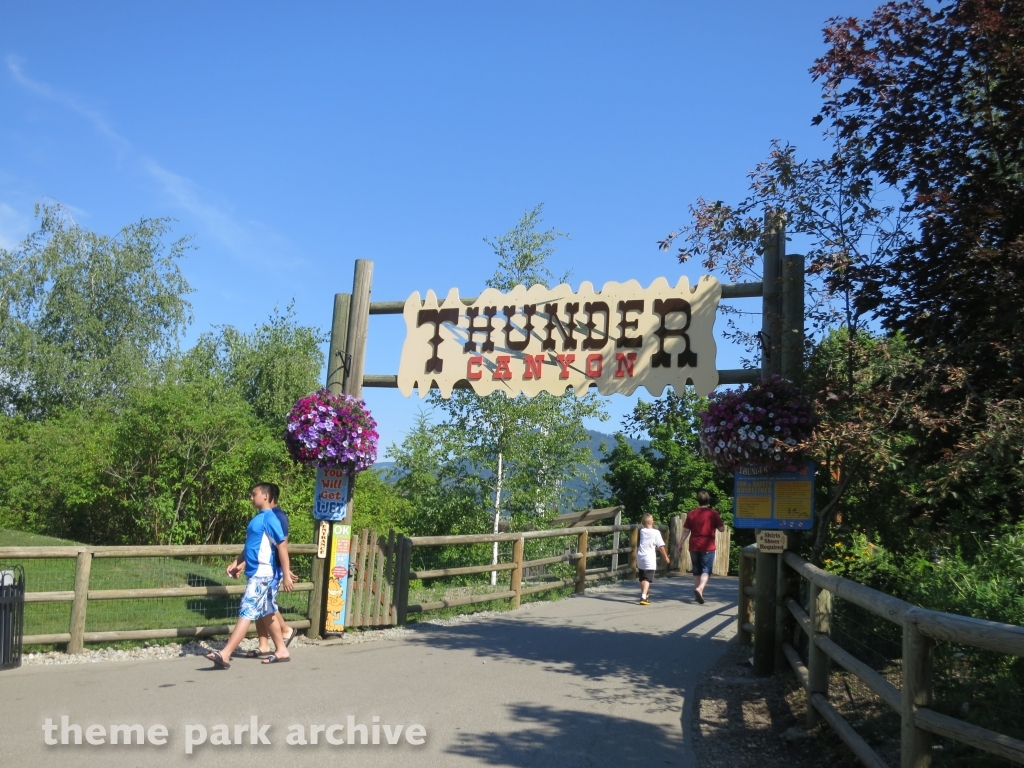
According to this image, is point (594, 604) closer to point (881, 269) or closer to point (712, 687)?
point (712, 687)

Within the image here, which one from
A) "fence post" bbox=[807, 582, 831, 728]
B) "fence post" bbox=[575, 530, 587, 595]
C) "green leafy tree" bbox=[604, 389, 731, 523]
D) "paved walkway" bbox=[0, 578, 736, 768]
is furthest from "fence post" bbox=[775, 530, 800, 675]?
"green leafy tree" bbox=[604, 389, 731, 523]

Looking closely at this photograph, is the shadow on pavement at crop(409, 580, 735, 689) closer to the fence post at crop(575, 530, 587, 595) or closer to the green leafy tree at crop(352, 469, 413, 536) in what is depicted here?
the fence post at crop(575, 530, 587, 595)

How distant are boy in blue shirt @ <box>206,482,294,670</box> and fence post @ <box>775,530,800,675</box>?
14.6 feet

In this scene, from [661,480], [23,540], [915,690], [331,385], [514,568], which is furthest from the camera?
[661,480]

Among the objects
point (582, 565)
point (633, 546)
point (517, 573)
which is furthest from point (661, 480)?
point (517, 573)

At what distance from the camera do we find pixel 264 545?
27.6 ft

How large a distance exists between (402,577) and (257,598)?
2878 millimetres

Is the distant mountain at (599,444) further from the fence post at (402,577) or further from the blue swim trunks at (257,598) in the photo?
the blue swim trunks at (257,598)

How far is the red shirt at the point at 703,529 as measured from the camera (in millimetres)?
14305

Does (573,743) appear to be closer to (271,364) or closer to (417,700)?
(417,700)

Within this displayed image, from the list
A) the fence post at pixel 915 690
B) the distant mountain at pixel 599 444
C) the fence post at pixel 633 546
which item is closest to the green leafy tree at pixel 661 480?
the distant mountain at pixel 599 444

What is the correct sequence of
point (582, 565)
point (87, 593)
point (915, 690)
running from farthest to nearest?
point (582, 565) < point (87, 593) < point (915, 690)

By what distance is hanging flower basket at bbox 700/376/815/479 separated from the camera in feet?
24.7

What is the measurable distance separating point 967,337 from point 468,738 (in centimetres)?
439
